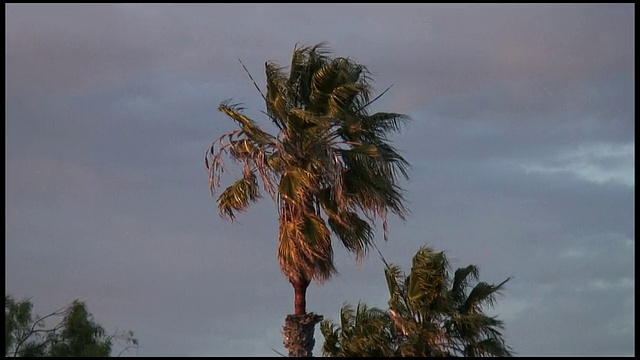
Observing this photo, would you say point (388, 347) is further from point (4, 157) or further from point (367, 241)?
point (4, 157)

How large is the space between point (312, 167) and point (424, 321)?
4364mm

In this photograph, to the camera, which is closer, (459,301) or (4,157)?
(459,301)

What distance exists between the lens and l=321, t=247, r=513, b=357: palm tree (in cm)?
2353

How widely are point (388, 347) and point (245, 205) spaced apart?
15.9 feet

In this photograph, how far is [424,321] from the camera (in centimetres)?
2403

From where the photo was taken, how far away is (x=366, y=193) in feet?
85.1

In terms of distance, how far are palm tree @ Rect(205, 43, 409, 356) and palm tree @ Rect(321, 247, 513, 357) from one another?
3.75ft

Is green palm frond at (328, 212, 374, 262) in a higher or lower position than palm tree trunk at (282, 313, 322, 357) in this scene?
higher

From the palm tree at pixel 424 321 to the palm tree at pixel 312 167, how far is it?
3.75ft

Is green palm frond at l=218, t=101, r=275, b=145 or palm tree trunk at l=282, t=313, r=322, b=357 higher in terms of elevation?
green palm frond at l=218, t=101, r=275, b=145

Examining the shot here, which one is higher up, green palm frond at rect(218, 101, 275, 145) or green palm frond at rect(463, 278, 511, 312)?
green palm frond at rect(218, 101, 275, 145)

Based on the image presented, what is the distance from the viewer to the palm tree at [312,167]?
2505 cm

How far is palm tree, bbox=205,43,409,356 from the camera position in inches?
986

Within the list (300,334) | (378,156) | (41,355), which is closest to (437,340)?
(300,334)
